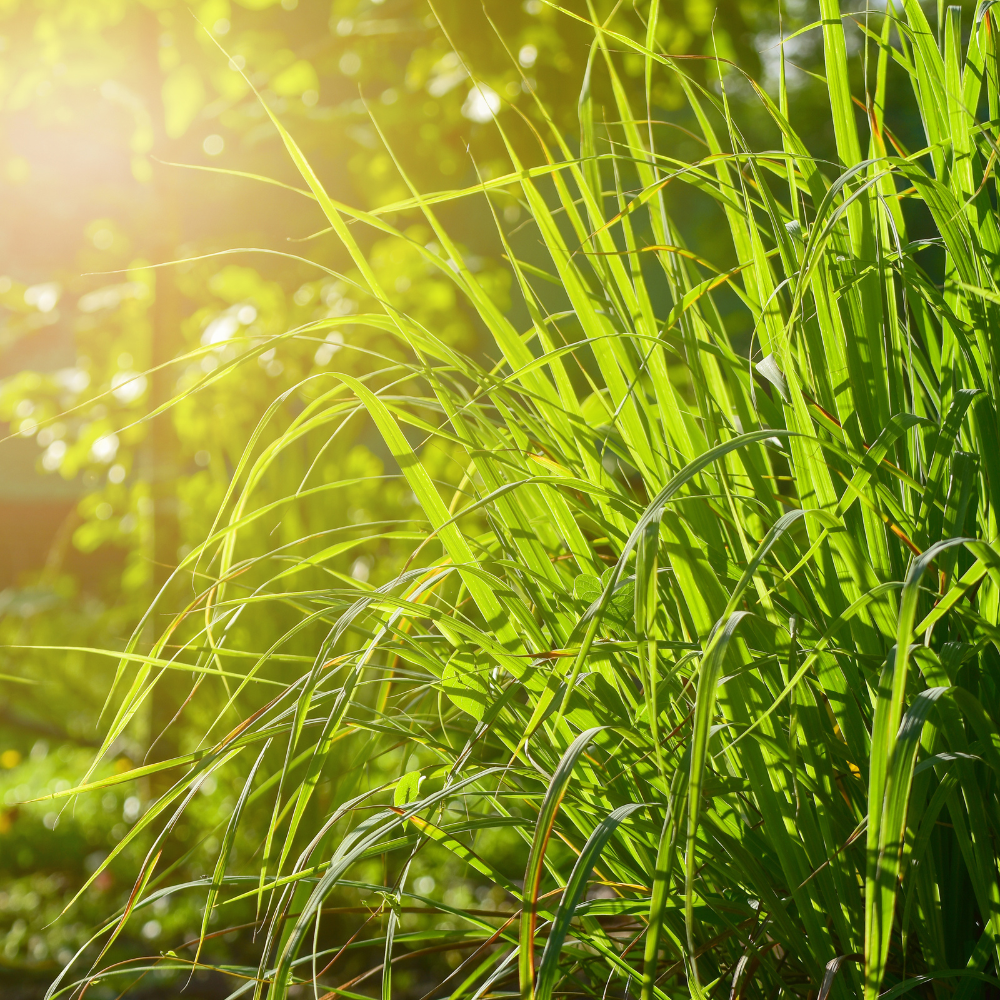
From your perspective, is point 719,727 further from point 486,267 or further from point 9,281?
point 9,281

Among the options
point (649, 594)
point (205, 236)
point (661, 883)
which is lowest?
point (661, 883)

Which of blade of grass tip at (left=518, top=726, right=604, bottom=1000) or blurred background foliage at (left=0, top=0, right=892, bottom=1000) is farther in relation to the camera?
blurred background foliage at (left=0, top=0, right=892, bottom=1000)

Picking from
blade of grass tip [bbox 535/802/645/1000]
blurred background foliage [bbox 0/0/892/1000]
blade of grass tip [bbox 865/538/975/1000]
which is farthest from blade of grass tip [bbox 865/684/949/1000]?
blurred background foliage [bbox 0/0/892/1000]

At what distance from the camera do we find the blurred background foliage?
7.39 ft


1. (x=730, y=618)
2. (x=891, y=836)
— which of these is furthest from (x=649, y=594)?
(x=891, y=836)

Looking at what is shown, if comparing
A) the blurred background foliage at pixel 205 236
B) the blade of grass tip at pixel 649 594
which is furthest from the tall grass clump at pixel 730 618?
the blurred background foliage at pixel 205 236

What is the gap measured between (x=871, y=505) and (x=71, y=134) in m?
3.08

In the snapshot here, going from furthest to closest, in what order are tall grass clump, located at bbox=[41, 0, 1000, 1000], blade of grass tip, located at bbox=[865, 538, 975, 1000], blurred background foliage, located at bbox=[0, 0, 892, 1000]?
blurred background foliage, located at bbox=[0, 0, 892, 1000] < tall grass clump, located at bbox=[41, 0, 1000, 1000] < blade of grass tip, located at bbox=[865, 538, 975, 1000]

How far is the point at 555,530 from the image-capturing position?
0.71 metres

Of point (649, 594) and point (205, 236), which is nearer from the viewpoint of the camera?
point (649, 594)

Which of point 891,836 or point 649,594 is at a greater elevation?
→ point 649,594

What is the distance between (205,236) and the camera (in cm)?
312

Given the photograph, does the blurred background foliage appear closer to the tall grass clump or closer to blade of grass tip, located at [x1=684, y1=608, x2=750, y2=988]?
the tall grass clump

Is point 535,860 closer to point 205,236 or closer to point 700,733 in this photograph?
point 700,733
